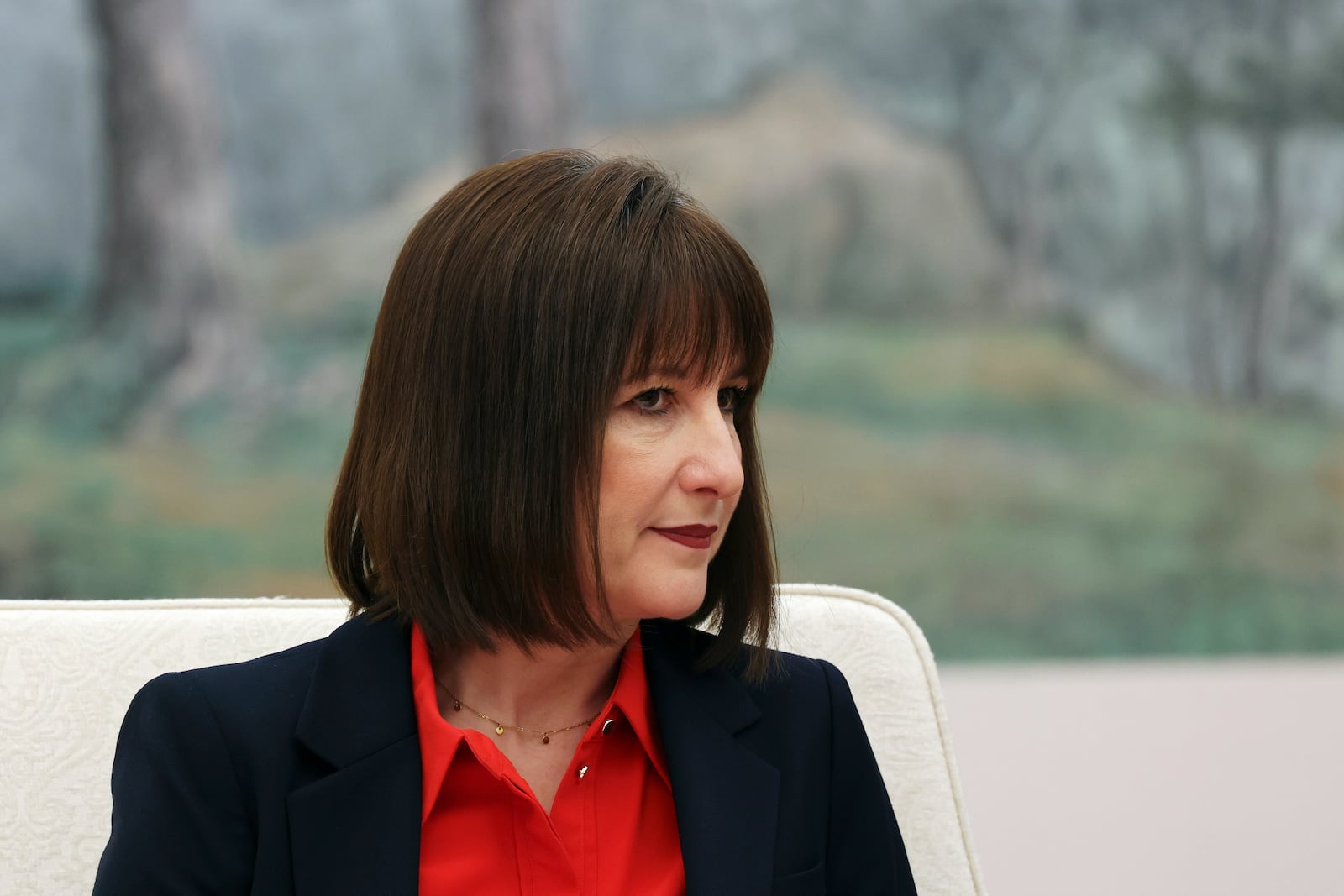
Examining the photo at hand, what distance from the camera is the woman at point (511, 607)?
3.52ft

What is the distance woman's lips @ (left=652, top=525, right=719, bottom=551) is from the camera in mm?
1114

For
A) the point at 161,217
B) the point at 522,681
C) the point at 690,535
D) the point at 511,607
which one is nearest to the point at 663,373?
the point at 690,535

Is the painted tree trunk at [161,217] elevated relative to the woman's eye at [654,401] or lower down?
elevated

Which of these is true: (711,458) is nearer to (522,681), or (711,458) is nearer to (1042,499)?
(522,681)

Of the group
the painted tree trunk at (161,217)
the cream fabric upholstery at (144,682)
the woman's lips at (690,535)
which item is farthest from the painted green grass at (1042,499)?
the woman's lips at (690,535)

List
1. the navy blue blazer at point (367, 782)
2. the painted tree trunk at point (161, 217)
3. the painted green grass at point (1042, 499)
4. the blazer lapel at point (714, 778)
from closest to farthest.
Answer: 1. the navy blue blazer at point (367, 782)
2. the blazer lapel at point (714, 778)
3. the painted tree trunk at point (161, 217)
4. the painted green grass at point (1042, 499)

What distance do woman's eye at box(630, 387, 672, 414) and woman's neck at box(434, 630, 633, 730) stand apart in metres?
0.25

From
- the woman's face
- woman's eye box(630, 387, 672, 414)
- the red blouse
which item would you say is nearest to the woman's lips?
the woman's face

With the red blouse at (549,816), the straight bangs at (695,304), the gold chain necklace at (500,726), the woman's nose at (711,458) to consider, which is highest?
the straight bangs at (695,304)

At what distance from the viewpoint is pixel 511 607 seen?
3.70ft

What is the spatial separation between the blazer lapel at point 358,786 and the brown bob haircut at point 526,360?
78 mm

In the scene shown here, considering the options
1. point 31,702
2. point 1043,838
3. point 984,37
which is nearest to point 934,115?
point 984,37

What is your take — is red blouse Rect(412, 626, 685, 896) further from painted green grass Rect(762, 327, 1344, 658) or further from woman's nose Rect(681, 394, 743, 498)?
painted green grass Rect(762, 327, 1344, 658)

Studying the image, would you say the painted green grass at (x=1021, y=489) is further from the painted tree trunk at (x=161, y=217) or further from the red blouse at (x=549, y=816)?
the red blouse at (x=549, y=816)
